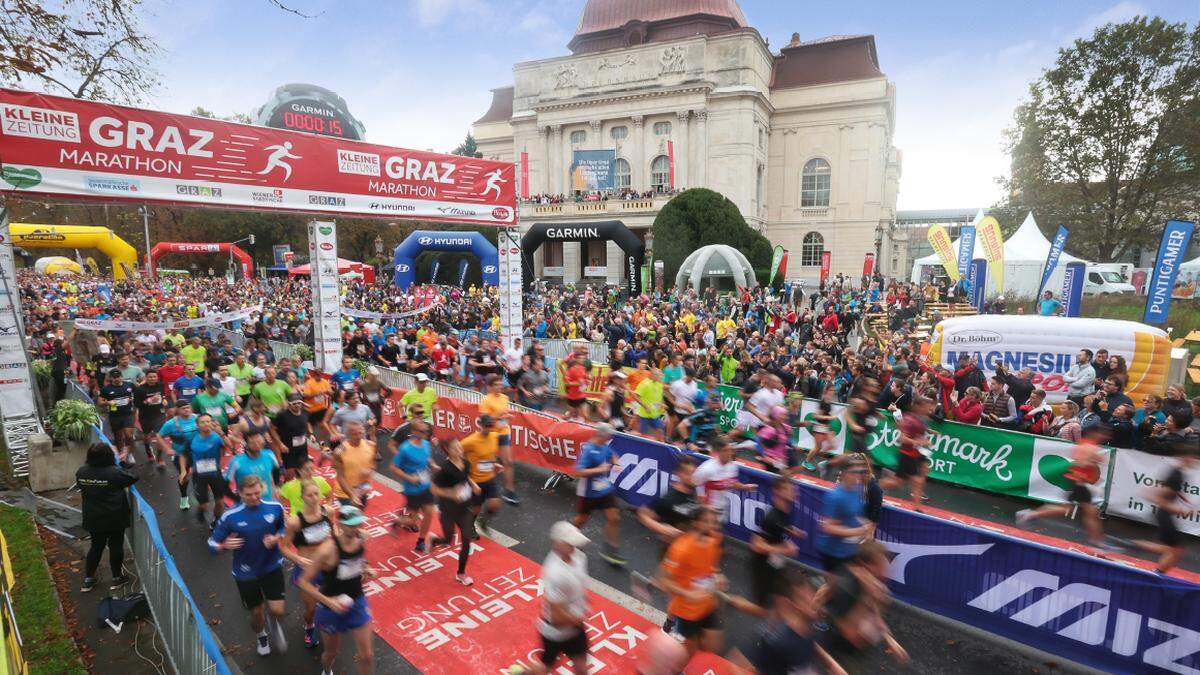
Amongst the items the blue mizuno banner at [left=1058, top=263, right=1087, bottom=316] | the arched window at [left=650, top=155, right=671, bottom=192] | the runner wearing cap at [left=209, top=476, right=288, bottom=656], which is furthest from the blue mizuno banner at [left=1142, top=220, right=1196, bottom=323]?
the arched window at [left=650, top=155, right=671, bottom=192]

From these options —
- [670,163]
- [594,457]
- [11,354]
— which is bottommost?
[594,457]

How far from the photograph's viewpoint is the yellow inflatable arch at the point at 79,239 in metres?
38.5

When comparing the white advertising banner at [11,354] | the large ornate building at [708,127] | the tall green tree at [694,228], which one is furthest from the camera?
the large ornate building at [708,127]

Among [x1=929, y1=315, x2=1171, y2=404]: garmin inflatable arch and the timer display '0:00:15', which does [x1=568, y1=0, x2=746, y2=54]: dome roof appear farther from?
[x1=929, y1=315, x2=1171, y2=404]: garmin inflatable arch

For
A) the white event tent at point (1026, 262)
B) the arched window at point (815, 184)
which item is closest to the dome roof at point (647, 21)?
the arched window at point (815, 184)

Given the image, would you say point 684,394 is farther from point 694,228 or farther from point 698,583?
point 694,228

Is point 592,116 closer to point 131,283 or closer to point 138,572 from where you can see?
point 131,283

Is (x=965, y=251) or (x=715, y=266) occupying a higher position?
(x=965, y=251)

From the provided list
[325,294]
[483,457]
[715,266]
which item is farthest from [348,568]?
[715,266]

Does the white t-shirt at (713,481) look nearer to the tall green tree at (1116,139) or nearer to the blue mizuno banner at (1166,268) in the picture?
the blue mizuno banner at (1166,268)

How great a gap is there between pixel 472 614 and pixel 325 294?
11.1m

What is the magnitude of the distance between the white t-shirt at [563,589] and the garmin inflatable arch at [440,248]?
29815 mm

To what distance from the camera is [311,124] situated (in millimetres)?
15359

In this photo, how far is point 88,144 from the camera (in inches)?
457
